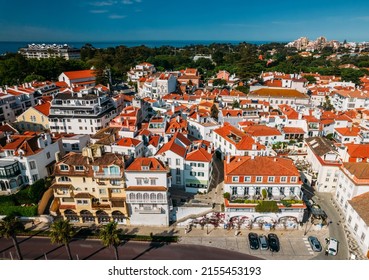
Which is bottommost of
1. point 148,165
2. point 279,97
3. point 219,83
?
point 279,97

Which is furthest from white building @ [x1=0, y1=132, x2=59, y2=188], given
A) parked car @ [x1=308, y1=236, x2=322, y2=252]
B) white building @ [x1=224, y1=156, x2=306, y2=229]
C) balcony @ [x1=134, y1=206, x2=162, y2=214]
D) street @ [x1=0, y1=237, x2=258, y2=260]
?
parked car @ [x1=308, y1=236, x2=322, y2=252]

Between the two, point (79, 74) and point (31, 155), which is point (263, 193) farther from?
→ point (79, 74)

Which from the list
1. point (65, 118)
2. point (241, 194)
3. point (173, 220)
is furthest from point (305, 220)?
point (65, 118)

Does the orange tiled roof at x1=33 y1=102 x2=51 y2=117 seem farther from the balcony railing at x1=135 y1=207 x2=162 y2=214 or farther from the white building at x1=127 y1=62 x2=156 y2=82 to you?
the white building at x1=127 y1=62 x2=156 y2=82

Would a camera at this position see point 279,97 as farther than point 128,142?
Yes

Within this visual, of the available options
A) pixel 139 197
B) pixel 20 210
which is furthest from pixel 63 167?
pixel 139 197

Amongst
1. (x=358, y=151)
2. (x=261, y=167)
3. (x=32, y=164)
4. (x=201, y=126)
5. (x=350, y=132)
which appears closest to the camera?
(x=261, y=167)

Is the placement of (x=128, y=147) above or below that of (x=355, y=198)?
above

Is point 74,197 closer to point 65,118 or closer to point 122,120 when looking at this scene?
point 122,120
